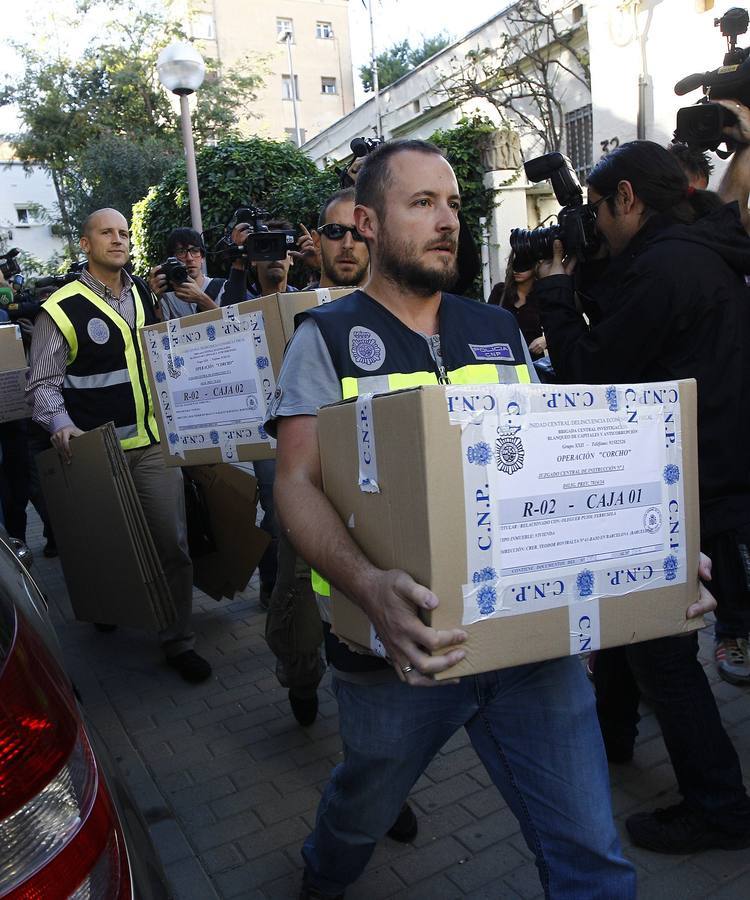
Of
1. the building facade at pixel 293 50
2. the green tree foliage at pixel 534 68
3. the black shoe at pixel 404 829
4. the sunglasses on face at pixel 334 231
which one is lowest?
the black shoe at pixel 404 829

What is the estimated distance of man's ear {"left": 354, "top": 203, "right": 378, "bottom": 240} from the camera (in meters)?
2.19

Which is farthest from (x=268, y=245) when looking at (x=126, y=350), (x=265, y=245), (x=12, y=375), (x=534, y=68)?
(x=534, y=68)

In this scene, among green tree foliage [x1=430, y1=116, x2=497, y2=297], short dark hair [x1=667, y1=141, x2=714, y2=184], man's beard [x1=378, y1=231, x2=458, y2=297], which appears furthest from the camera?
green tree foliage [x1=430, y1=116, x2=497, y2=297]

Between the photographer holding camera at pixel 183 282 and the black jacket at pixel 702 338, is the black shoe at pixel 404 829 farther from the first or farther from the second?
the photographer holding camera at pixel 183 282

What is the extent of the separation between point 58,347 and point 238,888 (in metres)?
2.74

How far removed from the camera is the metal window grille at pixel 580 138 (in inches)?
510

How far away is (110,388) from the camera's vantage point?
4.44 metres

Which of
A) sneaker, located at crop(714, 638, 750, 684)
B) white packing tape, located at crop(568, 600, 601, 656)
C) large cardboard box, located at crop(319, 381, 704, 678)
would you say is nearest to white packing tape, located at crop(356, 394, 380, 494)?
large cardboard box, located at crop(319, 381, 704, 678)

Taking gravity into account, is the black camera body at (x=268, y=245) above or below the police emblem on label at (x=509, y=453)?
above

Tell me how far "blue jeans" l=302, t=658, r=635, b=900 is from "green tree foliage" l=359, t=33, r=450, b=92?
4766 centimetres

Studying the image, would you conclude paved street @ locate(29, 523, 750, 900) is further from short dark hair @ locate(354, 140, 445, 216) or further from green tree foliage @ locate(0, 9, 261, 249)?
green tree foliage @ locate(0, 9, 261, 249)

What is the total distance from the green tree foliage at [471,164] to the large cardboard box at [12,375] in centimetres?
716

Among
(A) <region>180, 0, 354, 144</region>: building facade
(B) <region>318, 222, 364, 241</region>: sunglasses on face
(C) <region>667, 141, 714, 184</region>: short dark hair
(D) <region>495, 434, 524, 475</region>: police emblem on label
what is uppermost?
(A) <region>180, 0, 354, 144</region>: building facade

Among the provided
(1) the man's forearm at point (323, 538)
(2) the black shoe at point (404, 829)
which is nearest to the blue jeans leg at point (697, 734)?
(2) the black shoe at point (404, 829)
